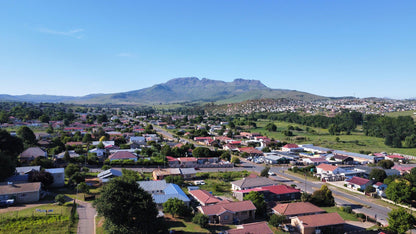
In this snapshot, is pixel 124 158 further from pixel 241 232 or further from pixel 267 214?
pixel 241 232

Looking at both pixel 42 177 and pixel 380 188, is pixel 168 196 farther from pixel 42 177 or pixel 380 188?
pixel 380 188

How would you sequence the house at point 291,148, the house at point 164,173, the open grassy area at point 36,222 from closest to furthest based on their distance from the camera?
the open grassy area at point 36,222 → the house at point 164,173 → the house at point 291,148

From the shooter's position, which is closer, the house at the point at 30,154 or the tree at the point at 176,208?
the tree at the point at 176,208

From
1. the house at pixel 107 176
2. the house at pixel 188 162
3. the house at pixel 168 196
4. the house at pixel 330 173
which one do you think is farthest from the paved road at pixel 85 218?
the house at pixel 330 173

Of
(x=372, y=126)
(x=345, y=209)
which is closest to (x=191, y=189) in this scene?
(x=345, y=209)

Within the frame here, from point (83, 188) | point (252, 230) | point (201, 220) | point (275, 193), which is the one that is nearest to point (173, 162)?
point (83, 188)

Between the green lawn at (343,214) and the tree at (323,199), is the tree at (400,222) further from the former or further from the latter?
the tree at (323,199)
